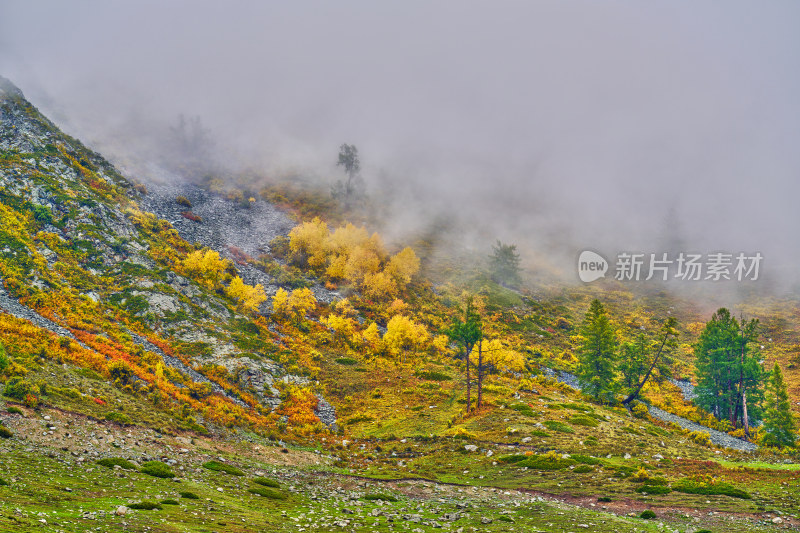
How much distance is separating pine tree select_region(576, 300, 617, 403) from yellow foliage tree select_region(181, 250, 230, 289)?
6458cm

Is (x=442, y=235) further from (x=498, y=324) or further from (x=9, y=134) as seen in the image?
(x=9, y=134)

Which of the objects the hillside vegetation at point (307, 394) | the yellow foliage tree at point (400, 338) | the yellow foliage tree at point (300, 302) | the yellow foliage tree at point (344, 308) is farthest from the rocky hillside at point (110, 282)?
the yellow foliage tree at point (400, 338)

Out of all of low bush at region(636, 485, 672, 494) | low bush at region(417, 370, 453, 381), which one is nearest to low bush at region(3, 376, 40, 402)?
low bush at region(636, 485, 672, 494)

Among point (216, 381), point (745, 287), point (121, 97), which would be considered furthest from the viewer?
point (121, 97)

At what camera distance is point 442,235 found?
158 metres

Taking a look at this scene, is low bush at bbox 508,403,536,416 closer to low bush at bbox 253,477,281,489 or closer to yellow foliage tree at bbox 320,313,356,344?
low bush at bbox 253,477,281,489

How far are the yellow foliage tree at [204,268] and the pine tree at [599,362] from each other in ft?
212

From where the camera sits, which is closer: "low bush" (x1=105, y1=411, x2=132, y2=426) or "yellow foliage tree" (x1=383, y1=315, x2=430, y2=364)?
"low bush" (x1=105, y1=411, x2=132, y2=426)

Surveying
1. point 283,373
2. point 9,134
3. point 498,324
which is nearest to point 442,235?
point 498,324

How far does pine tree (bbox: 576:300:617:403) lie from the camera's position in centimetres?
5847

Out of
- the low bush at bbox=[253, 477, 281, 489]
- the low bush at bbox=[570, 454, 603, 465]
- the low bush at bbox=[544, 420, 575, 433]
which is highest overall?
the low bush at bbox=[544, 420, 575, 433]

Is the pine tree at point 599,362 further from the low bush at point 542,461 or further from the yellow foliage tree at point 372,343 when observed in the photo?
the yellow foliage tree at point 372,343

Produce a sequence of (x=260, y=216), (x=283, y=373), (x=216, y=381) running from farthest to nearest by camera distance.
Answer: (x=260, y=216), (x=283, y=373), (x=216, y=381)

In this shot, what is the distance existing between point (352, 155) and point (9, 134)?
104 metres
